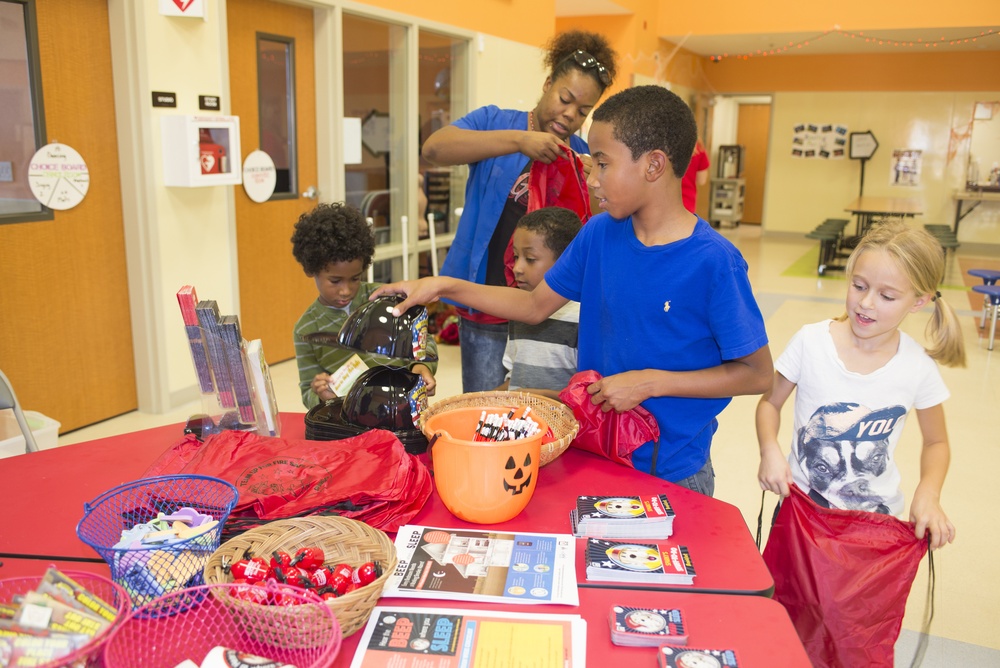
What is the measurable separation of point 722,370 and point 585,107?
1.16m

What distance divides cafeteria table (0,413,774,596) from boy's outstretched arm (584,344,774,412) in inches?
6.4

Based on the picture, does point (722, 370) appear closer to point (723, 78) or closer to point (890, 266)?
point (890, 266)

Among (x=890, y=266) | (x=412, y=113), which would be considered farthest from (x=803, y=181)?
(x=890, y=266)

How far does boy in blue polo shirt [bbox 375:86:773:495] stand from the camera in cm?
162

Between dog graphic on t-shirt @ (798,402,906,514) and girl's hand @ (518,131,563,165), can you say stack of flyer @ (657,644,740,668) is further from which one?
girl's hand @ (518,131,563,165)

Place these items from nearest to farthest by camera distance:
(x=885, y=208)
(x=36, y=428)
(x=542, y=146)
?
(x=542, y=146)
(x=36, y=428)
(x=885, y=208)

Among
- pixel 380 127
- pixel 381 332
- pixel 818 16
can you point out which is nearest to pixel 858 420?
pixel 381 332

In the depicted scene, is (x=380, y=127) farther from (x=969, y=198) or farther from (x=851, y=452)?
(x=969, y=198)

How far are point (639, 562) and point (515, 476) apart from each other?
0.25 m

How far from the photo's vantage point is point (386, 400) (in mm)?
1718

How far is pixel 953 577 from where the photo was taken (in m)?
2.72

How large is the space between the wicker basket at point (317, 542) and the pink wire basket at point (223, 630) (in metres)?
0.07

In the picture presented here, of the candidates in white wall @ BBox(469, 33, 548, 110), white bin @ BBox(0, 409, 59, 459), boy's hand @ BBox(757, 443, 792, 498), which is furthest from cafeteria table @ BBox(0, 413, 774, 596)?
white wall @ BBox(469, 33, 548, 110)

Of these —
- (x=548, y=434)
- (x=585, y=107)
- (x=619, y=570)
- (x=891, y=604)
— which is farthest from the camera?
(x=585, y=107)
